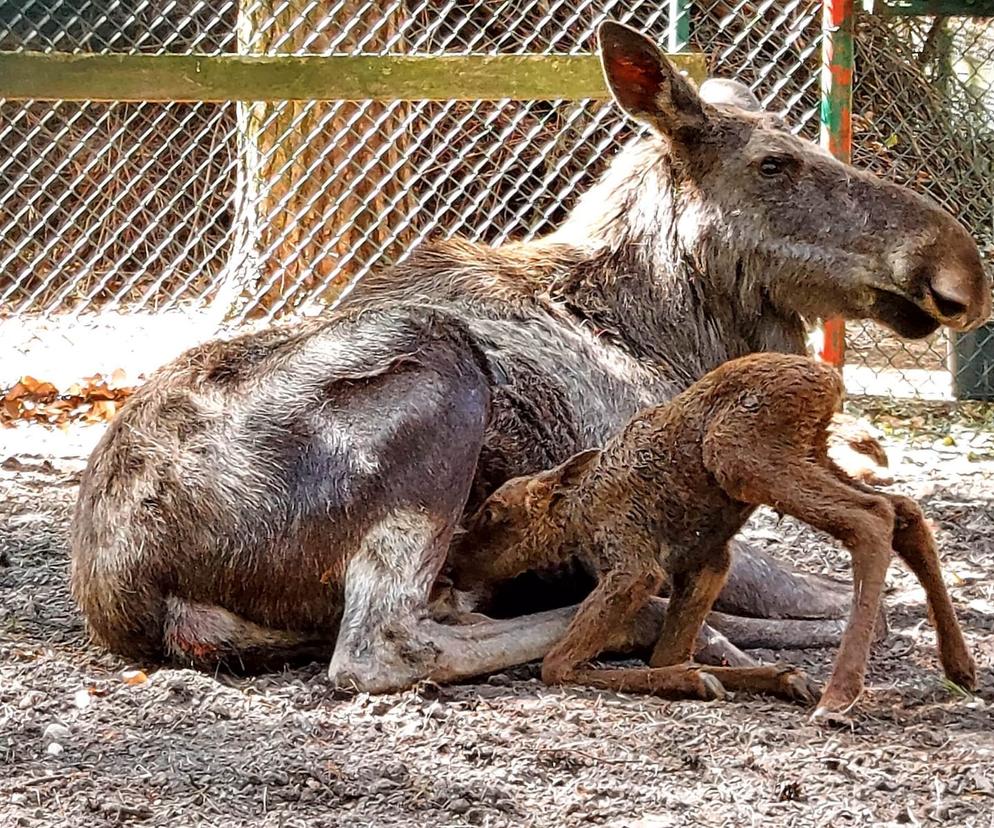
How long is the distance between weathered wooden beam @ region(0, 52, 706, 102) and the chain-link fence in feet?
3.32

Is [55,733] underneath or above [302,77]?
underneath

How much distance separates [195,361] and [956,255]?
2.39 m

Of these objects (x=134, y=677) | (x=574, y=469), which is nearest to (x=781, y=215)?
(x=574, y=469)

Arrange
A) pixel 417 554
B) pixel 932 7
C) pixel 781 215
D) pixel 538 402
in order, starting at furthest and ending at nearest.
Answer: pixel 932 7 < pixel 781 215 < pixel 538 402 < pixel 417 554

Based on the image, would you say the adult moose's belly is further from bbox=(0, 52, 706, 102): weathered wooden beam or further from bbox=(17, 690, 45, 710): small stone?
bbox=(0, 52, 706, 102): weathered wooden beam

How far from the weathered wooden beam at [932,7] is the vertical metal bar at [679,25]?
0.90 metres

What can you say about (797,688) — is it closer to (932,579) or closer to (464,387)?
(932,579)

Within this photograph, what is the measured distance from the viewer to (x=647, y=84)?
539 centimetres

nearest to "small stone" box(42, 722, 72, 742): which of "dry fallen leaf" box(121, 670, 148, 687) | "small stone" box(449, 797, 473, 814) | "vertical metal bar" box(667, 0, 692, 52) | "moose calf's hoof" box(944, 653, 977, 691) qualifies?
"dry fallen leaf" box(121, 670, 148, 687)

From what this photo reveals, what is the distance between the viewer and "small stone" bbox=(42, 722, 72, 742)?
395 centimetres

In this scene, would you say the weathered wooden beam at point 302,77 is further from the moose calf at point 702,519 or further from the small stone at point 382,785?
the small stone at point 382,785

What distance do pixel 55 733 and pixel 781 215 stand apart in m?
2.83

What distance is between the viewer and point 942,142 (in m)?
9.20

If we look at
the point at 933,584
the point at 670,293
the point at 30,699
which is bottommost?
the point at 30,699
